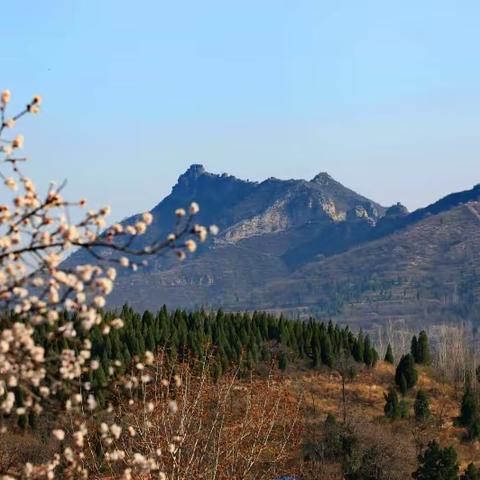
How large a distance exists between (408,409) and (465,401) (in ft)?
13.4

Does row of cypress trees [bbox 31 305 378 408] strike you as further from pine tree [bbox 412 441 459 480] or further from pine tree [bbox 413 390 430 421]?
pine tree [bbox 412 441 459 480]

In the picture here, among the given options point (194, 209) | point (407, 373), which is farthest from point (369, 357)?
point (194, 209)

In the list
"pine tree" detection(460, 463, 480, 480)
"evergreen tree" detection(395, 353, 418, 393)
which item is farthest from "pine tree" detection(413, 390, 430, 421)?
"pine tree" detection(460, 463, 480, 480)

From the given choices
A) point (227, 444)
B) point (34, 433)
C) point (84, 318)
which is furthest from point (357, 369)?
point (84, 318)

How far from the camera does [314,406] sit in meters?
60.5

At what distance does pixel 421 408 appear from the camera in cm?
6069

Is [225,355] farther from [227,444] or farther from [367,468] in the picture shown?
[227,444]

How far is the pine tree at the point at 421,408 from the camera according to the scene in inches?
2381

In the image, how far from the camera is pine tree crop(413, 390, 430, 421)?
60.5 m

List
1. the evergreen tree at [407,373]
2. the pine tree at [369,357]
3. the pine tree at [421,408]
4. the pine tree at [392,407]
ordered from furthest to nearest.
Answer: the pine tree at [369,357]
the evergreen tree at [407,373]
the pine tree at [392,407]
the pine tree at [421,408]

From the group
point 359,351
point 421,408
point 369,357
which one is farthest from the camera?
point 369,357

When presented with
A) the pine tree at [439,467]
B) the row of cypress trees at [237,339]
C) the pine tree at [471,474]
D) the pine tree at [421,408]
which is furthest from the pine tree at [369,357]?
the pine tree at [439,467]

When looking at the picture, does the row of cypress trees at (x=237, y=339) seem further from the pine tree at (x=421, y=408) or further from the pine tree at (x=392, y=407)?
the pine tree at (x=421, y=408)

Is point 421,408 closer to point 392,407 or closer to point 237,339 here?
point 392,407
